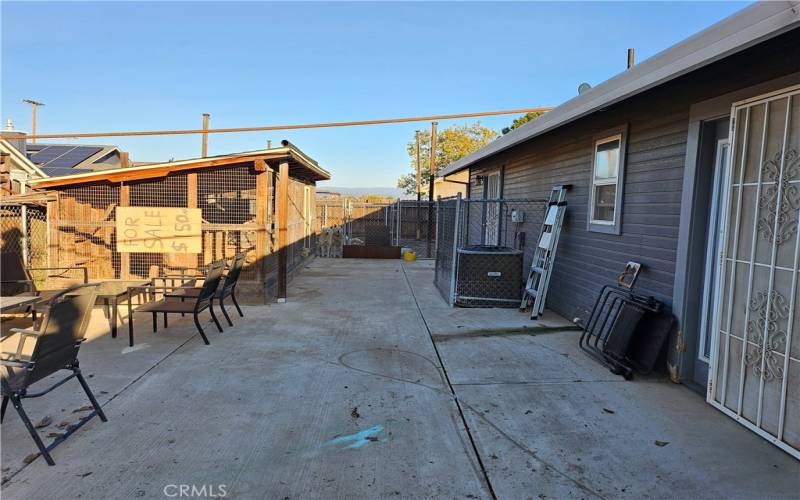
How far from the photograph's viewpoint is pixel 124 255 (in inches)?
283

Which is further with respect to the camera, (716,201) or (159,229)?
(159,229)

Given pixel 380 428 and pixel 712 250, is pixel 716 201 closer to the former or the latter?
pixel 712 250

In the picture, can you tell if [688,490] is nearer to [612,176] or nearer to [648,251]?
[648,251]

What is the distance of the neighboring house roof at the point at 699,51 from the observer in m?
2.46

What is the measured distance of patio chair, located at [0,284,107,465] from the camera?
270 cm

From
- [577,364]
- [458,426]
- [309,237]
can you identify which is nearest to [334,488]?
A: [458,426]

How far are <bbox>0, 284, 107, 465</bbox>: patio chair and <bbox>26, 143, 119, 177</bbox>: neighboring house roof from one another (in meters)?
13.8

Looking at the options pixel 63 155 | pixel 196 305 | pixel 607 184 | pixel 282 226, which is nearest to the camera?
pixel 196 305

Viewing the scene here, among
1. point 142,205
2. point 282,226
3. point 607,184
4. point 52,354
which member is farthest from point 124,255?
point 607,184

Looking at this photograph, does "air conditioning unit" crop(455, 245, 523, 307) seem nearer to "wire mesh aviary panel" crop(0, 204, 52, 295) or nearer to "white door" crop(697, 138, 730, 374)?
"white door" crop(697, 138, 730, 374)

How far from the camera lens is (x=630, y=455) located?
291 centimetres

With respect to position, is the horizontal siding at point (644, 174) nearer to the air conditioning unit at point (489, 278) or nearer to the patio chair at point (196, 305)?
the air conditioning unit at point (489, 278)

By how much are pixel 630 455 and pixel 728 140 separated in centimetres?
247

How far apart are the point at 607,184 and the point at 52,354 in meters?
5.64
